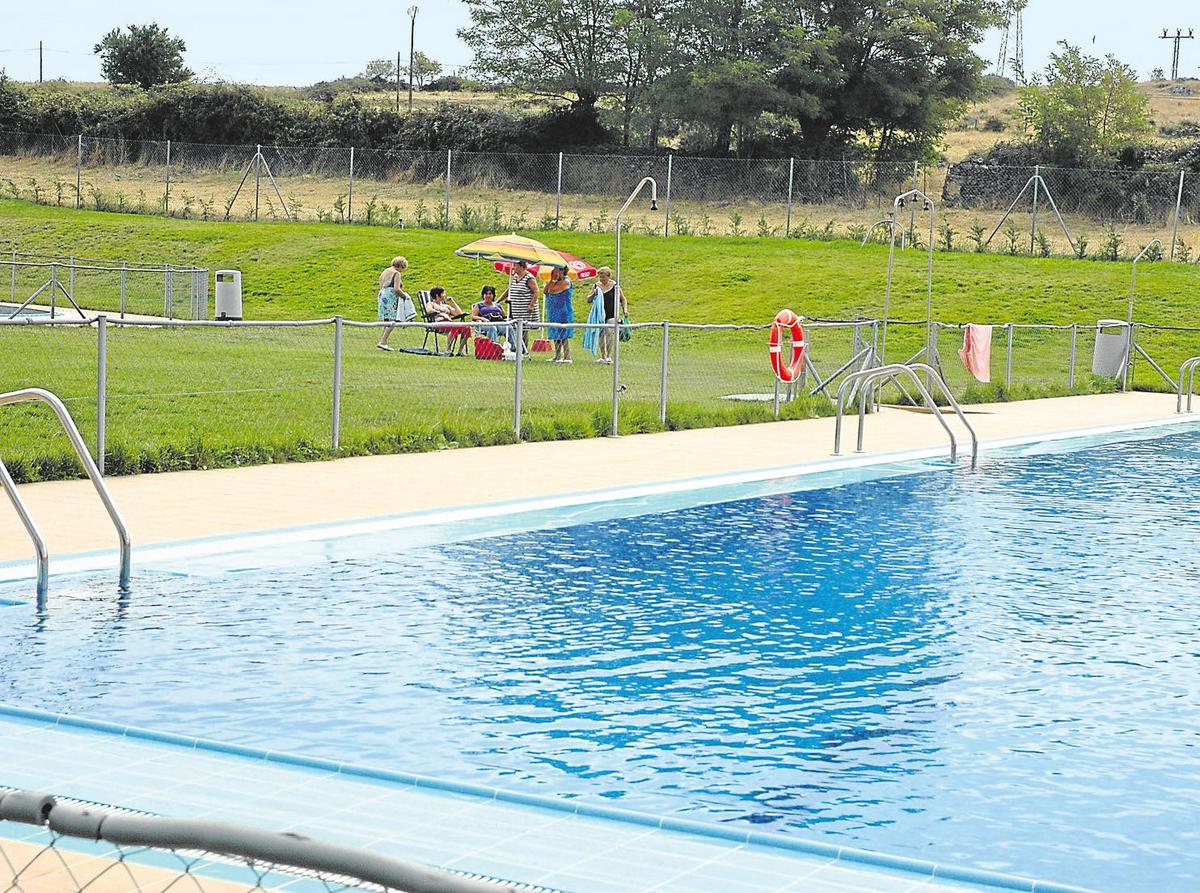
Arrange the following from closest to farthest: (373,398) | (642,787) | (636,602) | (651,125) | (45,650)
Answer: (642,787) → (45,650) → (636,602) → (373,398) → (651,125)

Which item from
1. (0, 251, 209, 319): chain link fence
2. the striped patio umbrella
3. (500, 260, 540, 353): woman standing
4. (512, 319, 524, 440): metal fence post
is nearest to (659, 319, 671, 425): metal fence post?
(512, 319, 524, 440): metal fence post

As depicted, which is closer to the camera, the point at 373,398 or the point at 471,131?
the point at 373,398

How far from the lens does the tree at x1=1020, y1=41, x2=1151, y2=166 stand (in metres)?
52.5

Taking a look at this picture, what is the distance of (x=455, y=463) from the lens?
14.7m

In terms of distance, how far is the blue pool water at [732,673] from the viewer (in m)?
5.74

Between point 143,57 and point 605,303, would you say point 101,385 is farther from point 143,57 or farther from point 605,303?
point 143,57

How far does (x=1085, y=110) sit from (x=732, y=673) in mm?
50904

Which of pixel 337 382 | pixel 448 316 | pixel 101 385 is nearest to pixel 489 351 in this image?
pixel 448 316

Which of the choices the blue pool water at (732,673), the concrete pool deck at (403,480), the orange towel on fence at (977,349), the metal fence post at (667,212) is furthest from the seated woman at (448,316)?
the metal fence post at (667,212)

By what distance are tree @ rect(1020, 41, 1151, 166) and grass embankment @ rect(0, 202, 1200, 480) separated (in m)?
12.6

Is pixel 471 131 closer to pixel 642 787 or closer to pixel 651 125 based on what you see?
pixel 651 125

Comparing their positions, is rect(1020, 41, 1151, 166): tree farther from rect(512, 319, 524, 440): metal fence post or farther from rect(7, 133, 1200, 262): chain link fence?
rect(512, 319, 524, 440): metal fence post

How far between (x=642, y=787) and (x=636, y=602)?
345 centimetres

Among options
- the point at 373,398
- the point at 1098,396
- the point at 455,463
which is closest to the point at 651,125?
the point at 1098,396
